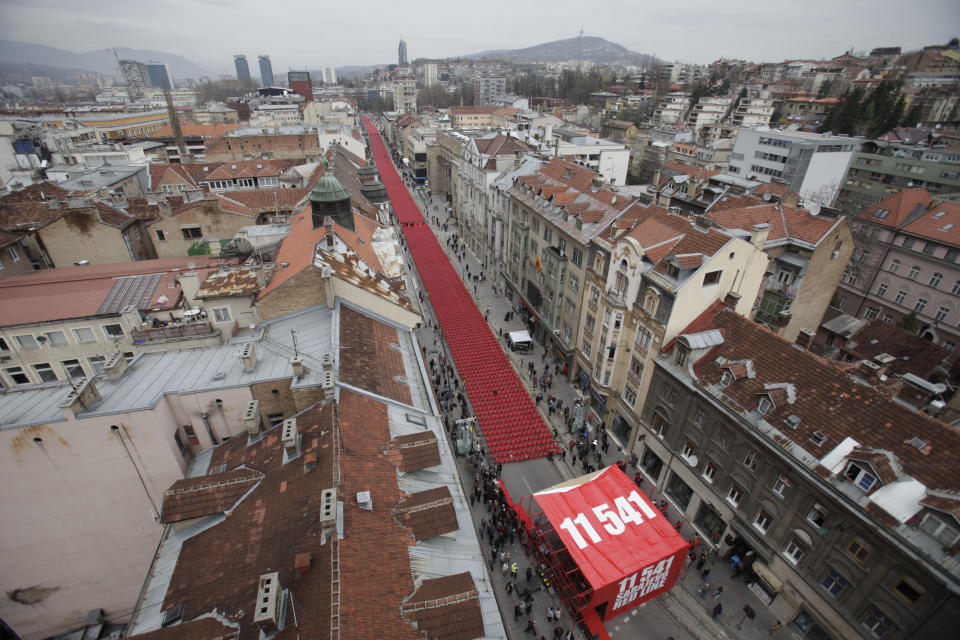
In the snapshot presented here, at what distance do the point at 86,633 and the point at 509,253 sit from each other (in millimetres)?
46876

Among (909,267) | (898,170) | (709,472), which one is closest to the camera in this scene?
(709,472)

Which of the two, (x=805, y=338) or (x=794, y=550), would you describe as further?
(x=805, y=338)

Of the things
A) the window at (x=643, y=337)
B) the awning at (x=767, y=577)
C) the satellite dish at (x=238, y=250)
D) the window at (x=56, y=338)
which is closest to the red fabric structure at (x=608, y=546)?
the awning at (x=767, y=577)

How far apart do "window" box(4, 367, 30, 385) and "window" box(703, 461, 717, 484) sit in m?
43.6

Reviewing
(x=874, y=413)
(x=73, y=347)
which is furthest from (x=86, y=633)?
(x=874, y=413)

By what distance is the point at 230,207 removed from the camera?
43.7 metres

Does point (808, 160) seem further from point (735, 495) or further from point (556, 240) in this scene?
point (735, 495)

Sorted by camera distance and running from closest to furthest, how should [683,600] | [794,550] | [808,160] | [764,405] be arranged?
[794,550] → [764,405] → [683,600] → [808,160]

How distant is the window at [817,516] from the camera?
20111mm

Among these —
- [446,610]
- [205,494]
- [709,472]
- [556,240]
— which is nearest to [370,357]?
[205,494]

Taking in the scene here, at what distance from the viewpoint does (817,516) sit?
2055 centimetres

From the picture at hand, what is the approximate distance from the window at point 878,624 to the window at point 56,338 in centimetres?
4586

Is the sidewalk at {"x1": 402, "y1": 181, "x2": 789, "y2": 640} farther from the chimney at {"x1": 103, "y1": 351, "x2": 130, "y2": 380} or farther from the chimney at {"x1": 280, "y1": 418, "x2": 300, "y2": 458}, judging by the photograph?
the chimney at {"x1": 103, "y1": 351, "x2": 130, "y2": 380}

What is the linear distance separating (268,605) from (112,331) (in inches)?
1003
